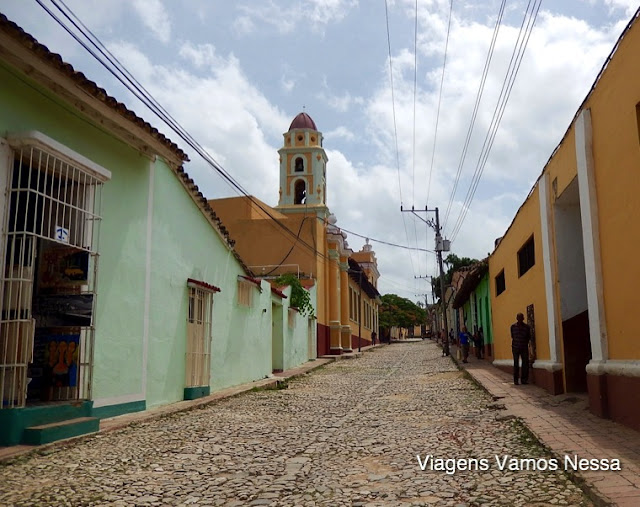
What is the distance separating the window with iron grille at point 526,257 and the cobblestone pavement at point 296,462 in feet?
13.0

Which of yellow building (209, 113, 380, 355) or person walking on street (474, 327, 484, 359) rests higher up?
yellow building (209, 113, 380, 355)

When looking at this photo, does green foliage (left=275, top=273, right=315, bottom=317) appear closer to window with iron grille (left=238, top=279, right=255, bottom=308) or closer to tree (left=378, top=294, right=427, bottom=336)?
window with iron grille (left=238, top=279, right=255, bottom=308)

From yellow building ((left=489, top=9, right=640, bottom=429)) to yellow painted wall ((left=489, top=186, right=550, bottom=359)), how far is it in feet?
0.29

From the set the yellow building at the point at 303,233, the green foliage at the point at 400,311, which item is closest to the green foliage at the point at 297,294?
the yellow building at the point at 303,233

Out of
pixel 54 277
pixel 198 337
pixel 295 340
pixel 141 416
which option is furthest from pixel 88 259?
pixel 295 340

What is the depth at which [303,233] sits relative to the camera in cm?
2627

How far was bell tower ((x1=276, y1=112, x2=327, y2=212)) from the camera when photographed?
3284 cm

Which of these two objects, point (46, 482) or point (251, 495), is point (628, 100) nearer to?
point (251, 495)

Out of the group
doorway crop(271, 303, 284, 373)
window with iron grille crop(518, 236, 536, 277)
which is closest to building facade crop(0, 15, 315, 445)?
window with iron grille crop(518, 236, 536, 277)

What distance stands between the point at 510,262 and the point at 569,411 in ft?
22.8

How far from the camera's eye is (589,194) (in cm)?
723

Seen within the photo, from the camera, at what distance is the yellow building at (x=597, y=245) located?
243 inches

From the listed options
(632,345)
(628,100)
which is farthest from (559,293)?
(628,100)

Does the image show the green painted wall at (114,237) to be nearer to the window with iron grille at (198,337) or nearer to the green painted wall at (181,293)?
the green painted wall at (181,293)
